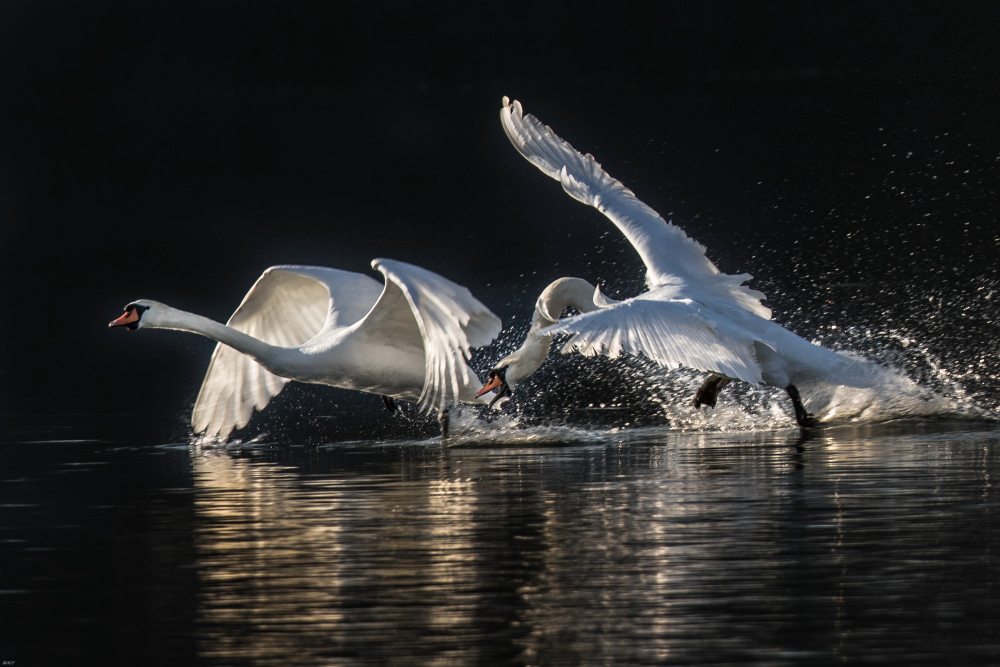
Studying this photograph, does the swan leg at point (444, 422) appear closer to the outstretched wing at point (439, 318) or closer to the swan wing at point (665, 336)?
the outstretched wing at point (439, 318)

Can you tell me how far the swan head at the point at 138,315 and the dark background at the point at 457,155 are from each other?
2.06 metres

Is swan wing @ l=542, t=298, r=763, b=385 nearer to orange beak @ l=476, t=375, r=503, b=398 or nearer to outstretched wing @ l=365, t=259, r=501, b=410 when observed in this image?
outstretched wing @ l=365, t=259, r=501, b=410

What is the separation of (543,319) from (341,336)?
5.10 feet

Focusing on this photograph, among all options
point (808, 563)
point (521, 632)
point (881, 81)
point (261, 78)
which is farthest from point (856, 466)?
point (261, 78)

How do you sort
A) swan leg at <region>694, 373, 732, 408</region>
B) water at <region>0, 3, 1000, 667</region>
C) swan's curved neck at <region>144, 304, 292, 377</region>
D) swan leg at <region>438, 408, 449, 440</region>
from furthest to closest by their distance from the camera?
swan leg at <region>694, 373, 732, 408</region> < swan leg at <region>438, 408, 449, 440</region> < swan's curved neck at <region>144, 304, 292, 377</region> < water at <region>0, 3, 1000, 667</region>

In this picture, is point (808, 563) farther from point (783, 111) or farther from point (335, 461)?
point (783, 111)

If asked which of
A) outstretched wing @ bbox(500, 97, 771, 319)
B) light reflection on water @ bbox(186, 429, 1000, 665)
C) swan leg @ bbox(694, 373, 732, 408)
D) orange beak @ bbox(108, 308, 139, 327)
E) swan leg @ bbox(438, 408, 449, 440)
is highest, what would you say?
outstretched wing @ bbox(500, 97, 771, 319)

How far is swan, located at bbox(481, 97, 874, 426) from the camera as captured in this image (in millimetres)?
10586

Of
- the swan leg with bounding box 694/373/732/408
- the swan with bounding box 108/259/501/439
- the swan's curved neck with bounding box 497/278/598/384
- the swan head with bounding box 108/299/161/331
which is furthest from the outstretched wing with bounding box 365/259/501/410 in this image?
the swan leg with bounding box 694/373/732/408

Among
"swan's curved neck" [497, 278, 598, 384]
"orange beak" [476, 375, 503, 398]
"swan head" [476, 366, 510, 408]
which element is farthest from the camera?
"swan's curved neck" [497, 278, 598, 384]

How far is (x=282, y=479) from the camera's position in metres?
9.95

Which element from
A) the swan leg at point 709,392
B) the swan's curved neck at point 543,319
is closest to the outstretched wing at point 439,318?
the swan's curved neck at point 543,319

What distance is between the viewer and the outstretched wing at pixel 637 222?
41.4 ft

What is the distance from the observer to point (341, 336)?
38.7 feet
